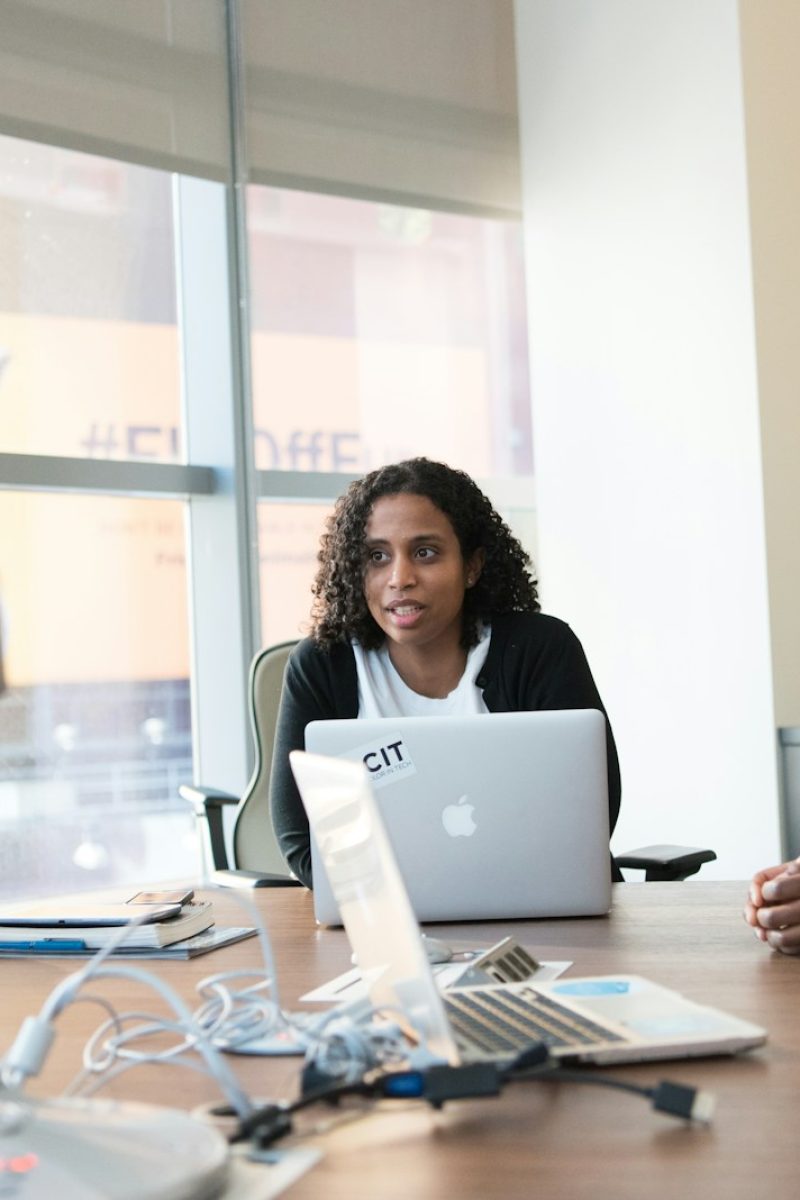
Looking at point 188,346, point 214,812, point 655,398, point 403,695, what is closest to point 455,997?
point 403,695

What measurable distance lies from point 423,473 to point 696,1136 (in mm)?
1875

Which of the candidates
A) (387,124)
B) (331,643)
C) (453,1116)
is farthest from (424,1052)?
(387,124)

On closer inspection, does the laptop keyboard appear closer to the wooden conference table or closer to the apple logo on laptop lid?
the wooden conference table

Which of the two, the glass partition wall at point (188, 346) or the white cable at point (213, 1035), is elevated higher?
the glass partition wall at point (188, 346)

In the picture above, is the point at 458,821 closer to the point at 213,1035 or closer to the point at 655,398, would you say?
the point at 213,1035

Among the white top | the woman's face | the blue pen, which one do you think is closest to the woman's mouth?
the woman's face

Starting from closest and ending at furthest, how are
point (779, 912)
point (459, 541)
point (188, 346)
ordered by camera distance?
1. point (779, 912)
2. point (459, 541)
3. point (188, 346)

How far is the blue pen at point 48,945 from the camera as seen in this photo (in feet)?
5.65

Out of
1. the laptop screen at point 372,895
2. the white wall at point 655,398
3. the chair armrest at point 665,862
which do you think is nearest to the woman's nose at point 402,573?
the chair armrest at point 665,862

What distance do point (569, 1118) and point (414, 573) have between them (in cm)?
160

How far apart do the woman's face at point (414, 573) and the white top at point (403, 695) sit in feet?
0.23

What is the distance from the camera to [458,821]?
5.83 feet

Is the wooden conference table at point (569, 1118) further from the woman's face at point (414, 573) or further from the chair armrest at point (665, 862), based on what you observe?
the woman's face at point (414, 573)

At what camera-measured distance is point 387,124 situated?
4305 millimetres
